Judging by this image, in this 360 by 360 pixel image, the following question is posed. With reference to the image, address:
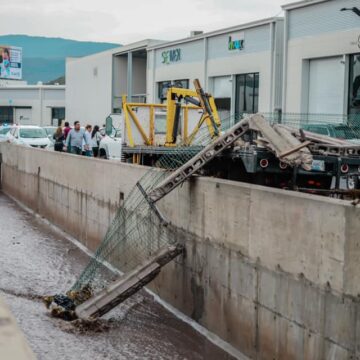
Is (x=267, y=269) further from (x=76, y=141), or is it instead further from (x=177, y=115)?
(x=76, y=141)

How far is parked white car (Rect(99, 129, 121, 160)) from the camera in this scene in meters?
26.3

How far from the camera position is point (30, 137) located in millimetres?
36250

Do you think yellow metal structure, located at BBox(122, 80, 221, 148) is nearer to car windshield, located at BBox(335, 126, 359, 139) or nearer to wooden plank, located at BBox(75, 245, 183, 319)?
car windshield, located at BBox(335, 126, 359, 139)

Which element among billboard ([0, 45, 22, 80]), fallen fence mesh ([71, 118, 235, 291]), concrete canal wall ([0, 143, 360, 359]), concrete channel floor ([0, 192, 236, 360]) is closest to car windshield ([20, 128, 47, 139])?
concrete channel floor ([0, 192, 236, 360])

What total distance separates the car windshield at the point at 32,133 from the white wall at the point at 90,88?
16.9 meters

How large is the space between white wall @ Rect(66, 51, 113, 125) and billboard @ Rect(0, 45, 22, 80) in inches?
1945

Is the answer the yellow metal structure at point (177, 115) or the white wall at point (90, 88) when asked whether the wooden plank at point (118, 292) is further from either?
the white wall at point (90, 88)

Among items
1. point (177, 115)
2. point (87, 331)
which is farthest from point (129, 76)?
point (87, 331)

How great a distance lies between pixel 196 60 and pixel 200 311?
3056 cm

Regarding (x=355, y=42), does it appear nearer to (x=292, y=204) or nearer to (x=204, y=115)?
(x=204, y=115)

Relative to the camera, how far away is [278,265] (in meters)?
8.51

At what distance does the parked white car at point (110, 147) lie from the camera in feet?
86.3

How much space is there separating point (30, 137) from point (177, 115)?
20.8 metres

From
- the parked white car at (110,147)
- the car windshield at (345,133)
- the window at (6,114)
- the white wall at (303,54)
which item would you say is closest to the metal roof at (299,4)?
the white wall at (303,54)
